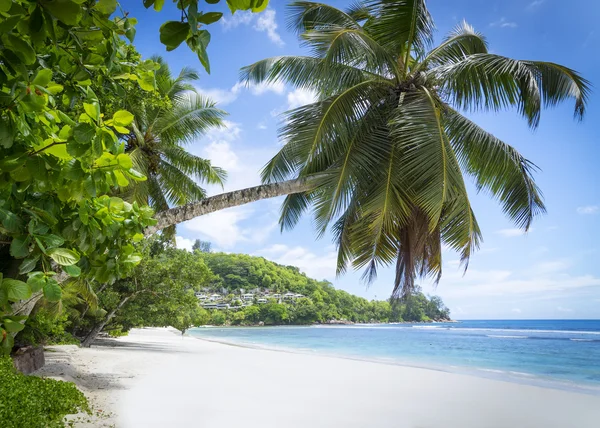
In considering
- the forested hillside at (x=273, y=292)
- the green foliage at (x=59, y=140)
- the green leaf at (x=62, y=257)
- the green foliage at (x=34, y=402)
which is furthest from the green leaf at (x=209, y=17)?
the forested hillside at (x=273, y=292)

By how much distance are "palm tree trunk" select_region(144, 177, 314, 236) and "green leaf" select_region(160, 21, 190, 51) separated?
12.9ft

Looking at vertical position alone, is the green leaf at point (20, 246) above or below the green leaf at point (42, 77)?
below

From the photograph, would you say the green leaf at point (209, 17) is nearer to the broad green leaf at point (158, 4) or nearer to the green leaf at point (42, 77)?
the broad green leaf at point (158, 4)

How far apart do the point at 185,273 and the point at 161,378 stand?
170 inches

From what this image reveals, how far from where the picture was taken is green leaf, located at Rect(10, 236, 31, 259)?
1192 mm

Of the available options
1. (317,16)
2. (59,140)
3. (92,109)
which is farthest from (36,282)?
(317,16)

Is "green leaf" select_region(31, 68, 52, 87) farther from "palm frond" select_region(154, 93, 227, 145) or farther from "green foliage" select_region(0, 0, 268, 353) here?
"palm frond" select_region(154, 93, 227, 145)

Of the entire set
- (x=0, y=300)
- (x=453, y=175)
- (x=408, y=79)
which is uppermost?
(x=408, y=79)

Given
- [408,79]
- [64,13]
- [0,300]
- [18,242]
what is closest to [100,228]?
[18,242]

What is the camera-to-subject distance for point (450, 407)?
801 centimetres

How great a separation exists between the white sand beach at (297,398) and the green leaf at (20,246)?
14.0ft

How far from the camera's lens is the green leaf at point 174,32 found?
0.83 m

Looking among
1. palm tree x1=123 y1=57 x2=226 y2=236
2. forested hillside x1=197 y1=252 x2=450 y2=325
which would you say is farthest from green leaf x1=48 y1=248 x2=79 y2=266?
forested hillside x1=197 y1=252 x2=450 y2=325

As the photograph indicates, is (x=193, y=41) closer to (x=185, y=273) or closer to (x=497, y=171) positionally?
(x=497, y=171)
